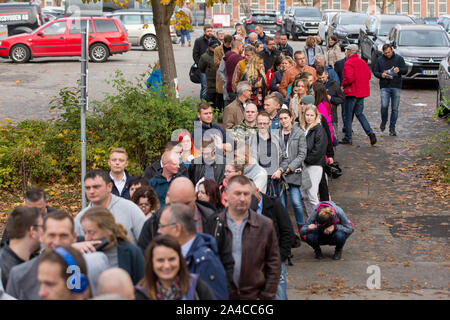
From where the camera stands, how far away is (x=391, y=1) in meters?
81.1

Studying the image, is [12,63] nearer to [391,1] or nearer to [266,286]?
[266,286]

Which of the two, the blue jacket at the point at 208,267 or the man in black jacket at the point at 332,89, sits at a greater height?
the man in black jacket at the point at 332,89

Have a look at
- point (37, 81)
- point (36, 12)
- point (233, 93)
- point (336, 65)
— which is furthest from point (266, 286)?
point (36, 12)

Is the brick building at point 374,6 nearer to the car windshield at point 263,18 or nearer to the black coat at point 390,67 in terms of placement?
the car windshield at point 263,18

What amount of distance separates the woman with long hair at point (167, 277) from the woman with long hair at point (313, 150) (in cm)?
606

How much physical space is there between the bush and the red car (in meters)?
16.3

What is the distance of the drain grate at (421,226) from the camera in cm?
1100

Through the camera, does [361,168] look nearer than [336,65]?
Yes

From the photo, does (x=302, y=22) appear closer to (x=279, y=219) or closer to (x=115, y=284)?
(x=279, y=219)

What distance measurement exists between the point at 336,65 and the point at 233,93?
292 cm

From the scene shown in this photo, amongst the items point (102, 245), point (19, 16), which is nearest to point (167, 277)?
point (102, 245)

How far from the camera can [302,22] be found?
144 feet

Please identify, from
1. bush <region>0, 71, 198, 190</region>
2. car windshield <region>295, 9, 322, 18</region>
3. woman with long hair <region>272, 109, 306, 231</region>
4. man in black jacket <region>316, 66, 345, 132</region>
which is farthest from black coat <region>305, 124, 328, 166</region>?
car windshield <region>295, 9, 322, 18</region>

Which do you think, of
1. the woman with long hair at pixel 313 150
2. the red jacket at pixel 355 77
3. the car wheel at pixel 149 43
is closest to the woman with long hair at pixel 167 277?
the woman with long hair at pixel 313 150
